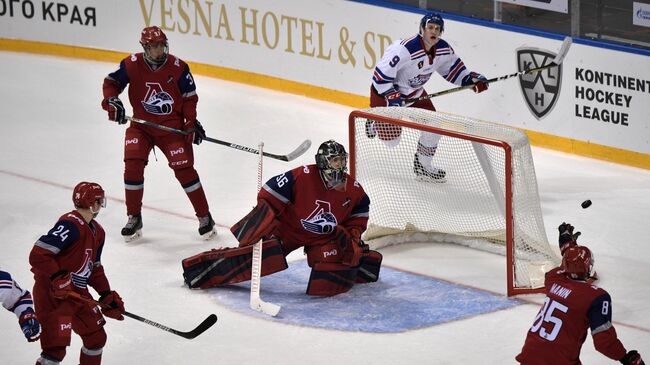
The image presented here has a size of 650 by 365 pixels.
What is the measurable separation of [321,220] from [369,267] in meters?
0.43

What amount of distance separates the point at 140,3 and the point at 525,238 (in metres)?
5.75

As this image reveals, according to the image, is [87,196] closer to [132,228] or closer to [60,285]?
[60,285]

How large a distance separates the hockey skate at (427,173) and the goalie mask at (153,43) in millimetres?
1542

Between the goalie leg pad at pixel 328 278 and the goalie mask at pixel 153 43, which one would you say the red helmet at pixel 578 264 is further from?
the goalie mask at pixel 153 43

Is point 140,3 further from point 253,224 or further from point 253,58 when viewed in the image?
point 253,224

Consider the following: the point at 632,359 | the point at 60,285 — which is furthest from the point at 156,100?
the point at 632,359

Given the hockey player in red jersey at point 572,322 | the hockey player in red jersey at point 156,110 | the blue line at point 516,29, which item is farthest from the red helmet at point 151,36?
the hockey player in red jersey at point 572,322

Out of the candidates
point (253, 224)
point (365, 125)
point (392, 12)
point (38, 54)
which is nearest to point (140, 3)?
point (38, 54)

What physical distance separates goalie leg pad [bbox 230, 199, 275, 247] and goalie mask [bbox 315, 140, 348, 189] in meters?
0.33

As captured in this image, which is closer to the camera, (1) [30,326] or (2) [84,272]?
(1) [30,326]

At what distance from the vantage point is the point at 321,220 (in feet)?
22.6

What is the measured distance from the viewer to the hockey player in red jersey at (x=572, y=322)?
16.4 feet

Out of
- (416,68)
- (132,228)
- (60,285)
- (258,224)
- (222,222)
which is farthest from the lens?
(416,68)

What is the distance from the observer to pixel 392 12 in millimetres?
10297
